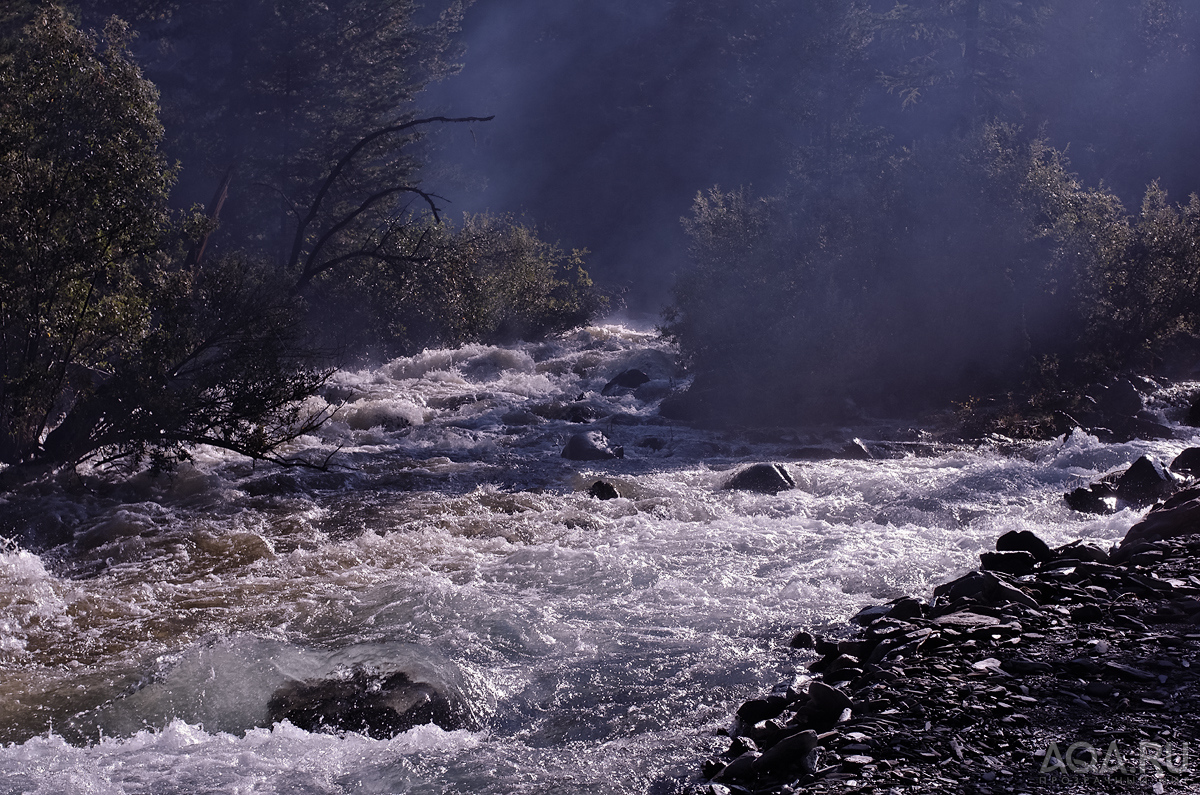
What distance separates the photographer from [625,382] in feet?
68.1

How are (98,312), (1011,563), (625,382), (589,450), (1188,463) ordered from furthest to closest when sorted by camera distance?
(625,382) < (589,450) < (1188,463) < (98,312) < (1011,563)

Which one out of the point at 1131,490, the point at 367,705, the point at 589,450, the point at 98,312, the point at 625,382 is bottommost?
the point at 1131,490

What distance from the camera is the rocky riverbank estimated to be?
2.89 m

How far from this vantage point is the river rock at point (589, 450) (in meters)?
12.9

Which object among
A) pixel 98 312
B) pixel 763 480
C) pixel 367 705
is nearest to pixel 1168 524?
pixel 763 480

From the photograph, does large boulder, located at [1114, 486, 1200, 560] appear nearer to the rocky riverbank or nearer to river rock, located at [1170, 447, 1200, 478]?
the rocky riverbank

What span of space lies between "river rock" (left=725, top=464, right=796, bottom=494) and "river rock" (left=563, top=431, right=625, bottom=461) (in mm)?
2668

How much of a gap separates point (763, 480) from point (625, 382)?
10289 mm

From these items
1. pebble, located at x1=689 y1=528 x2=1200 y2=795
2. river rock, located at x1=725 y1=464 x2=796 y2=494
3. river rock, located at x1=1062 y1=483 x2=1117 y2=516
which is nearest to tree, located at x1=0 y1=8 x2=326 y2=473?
river rock, located at x1=725 y1=464 x2=796 y2=494

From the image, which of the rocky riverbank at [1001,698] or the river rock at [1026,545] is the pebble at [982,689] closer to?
the rocky riverbank at [1001,698]

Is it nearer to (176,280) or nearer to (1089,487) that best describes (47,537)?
(176,280)

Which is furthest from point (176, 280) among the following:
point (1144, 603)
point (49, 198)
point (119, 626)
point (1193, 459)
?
point (1193, 459)

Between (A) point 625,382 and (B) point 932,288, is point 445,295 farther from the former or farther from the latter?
(B) point 932,288

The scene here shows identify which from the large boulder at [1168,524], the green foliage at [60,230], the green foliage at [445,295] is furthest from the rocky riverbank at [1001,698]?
the green foliage at [445,295]
